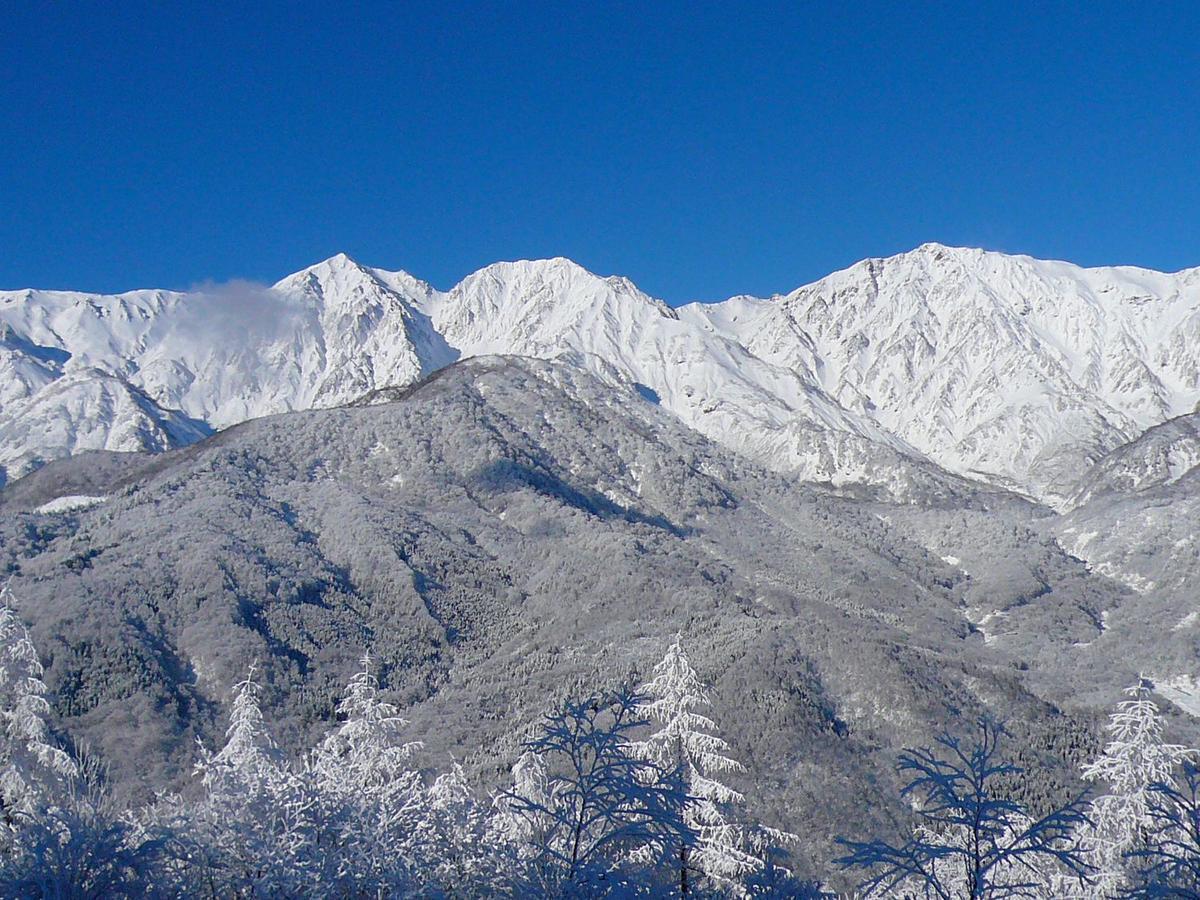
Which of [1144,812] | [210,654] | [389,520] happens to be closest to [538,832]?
[1144,812]

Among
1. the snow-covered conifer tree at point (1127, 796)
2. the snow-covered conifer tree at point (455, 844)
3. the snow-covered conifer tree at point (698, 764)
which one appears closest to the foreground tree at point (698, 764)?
the snow-covered conifer tree at point (698, 764)

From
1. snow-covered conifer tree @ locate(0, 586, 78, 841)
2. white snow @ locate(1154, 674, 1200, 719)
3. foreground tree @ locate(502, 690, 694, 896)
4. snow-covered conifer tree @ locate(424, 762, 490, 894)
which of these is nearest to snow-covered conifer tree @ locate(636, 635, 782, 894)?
foreground tree @ locate(502, 690, 694, 896)

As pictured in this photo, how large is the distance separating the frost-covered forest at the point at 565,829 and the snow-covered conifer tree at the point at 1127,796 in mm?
74

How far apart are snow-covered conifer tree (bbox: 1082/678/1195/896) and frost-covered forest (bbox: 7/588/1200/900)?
0.07 m

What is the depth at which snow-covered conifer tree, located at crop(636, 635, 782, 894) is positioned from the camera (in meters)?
27.1

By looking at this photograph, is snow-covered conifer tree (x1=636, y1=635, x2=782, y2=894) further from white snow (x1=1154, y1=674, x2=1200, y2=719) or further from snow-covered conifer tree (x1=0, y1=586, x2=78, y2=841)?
white snow (x1=1154, y1=674, x2=1200, y2=719)

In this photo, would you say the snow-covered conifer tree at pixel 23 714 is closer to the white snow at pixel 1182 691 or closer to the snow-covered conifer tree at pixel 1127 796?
the snow-covered conifer tree at pixel 1127 796

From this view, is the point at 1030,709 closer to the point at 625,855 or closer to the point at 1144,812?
the point at 1144,812

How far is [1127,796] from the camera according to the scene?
30141 mm

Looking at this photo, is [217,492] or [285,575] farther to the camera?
[217,492]

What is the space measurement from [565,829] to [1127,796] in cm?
1748

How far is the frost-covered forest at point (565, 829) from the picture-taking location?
783 inches

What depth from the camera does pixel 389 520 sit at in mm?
194750

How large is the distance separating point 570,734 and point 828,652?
361ft
